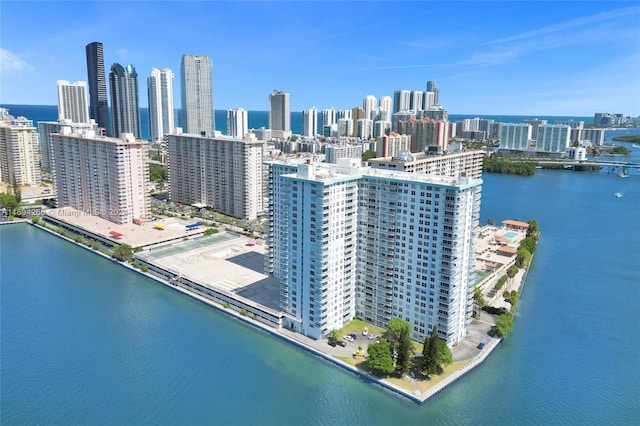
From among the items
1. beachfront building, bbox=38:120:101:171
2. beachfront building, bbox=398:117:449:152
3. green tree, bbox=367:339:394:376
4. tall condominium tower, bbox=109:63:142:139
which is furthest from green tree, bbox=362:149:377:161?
→ green tree, bbox=367:339:394:376

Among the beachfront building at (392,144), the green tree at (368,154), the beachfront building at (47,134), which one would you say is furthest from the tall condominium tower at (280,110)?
the beachfront building at (47,134)

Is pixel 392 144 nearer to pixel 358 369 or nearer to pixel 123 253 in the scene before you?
pixel 123 253

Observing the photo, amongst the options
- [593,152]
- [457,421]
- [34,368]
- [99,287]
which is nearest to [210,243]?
[99,287]

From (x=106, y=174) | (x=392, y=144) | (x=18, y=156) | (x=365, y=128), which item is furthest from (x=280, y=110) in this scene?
(x=106, y=174)

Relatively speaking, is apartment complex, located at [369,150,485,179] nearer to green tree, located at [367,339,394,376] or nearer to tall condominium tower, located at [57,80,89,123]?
green tree, located at [367,339,394,376]

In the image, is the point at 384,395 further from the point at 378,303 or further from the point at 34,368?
the point at 34,368

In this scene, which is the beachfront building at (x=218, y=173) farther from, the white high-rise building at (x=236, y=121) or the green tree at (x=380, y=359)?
the white high-rise building at (x=236, y=121)
